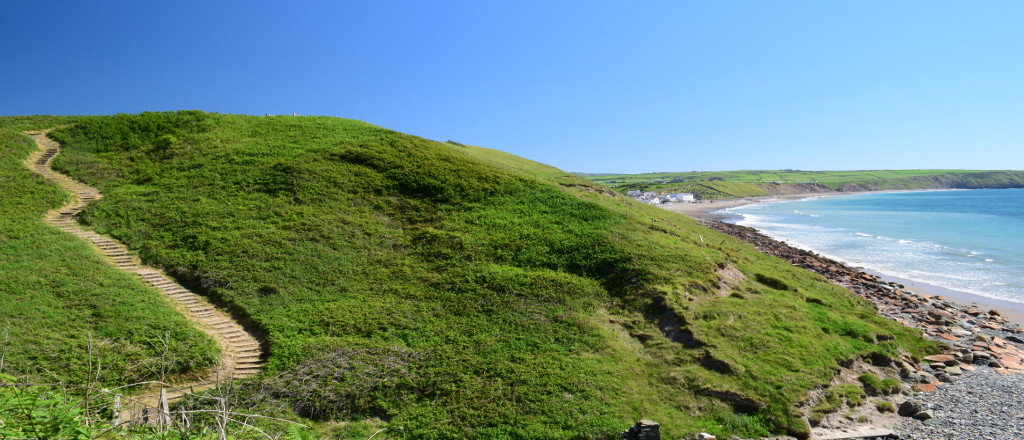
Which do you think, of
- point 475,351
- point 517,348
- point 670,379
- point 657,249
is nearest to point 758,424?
point 670,379

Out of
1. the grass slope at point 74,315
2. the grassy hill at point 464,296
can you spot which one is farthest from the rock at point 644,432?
the grass slope at point 74,315

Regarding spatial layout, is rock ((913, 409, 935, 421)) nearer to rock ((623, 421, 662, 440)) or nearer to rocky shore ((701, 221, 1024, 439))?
rocky shore ((701, 221, 1024, 439))

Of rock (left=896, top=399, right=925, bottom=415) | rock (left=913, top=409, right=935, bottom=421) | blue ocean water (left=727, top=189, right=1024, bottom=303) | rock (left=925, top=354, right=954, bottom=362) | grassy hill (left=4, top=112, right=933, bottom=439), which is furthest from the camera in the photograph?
blue ocean water (left=727, top=189, right=1024, bottom=303)

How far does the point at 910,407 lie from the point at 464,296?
1291 cm

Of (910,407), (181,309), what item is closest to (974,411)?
(910,407)

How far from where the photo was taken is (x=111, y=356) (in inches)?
499

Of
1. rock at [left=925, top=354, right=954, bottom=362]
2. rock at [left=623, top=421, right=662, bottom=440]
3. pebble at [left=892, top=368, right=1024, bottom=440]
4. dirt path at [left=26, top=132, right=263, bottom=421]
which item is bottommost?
pebble at [left=892, top=368, right=1024, bottom=440]

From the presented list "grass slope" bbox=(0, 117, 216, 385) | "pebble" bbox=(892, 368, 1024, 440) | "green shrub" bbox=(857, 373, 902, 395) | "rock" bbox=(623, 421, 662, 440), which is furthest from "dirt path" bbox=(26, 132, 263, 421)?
"green shrub" bbox=(857, 373, 902, 395)

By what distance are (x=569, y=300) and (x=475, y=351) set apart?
14.1 ft

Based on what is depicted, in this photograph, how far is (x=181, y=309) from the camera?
15.8 m

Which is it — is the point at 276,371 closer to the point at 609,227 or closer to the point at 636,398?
the point at 636,398

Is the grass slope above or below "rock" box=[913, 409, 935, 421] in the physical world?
above

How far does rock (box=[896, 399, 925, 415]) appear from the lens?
42.5 ft

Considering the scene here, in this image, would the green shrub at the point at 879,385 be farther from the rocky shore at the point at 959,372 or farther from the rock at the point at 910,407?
the rock at the point at 910,407
